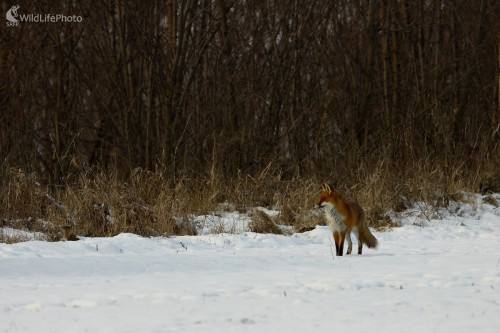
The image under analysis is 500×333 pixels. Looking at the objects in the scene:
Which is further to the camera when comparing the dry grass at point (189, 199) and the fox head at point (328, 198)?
the dry grass at point (189, 199)

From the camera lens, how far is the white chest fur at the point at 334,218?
890 centimetres

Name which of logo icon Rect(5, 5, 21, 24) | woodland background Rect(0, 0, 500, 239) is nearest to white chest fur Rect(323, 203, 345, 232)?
woodland background Rect(0, 0, 500, 239)

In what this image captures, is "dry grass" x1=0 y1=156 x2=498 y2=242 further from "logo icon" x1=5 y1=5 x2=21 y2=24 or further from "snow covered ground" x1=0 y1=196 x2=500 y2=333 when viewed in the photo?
"logo icon" x1=5 y1=5 x2=21 y2=24

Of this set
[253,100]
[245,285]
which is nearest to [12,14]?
[253,100]

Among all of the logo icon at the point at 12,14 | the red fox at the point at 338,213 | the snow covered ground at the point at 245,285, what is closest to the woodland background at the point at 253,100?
the logo icon at the point at 12,14

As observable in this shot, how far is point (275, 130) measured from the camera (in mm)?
17391

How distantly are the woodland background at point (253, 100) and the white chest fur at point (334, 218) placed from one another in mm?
4086

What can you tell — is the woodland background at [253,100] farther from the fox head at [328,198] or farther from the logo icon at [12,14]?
→ the fox head at [328,198]

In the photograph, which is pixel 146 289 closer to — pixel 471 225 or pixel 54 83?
pixel 471 225

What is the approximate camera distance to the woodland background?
15.0 m

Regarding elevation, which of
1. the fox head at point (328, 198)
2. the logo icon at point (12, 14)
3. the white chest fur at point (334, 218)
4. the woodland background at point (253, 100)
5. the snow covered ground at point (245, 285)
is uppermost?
the logo icon at point (12, 14)

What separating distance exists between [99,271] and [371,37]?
35.7 feet

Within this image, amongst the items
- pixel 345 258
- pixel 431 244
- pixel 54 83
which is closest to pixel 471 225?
pixel 431 244

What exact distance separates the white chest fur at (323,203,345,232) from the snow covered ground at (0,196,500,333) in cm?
38
